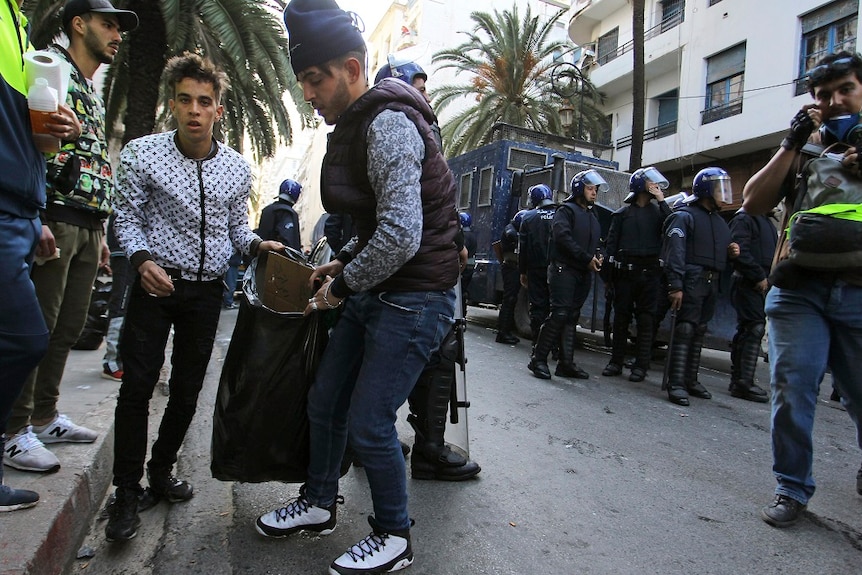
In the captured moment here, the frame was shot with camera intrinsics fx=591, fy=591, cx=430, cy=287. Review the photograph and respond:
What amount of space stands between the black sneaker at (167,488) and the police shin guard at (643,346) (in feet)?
15.1

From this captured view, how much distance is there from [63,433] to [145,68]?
278 inches

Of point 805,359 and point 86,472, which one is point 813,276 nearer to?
point 805,359

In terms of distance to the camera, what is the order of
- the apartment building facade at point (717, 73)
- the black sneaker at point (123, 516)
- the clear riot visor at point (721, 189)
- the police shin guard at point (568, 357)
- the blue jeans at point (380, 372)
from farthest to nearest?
the apartment building facade at point (717, 73), the police shin guard at point (568, 357), the clear riot visor at point (721, 189), the black sneaker at point (123, 516), the blue jeans at point (380, 372)

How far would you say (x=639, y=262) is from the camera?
19.9 ft

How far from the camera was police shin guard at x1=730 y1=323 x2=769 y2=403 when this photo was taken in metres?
5.54

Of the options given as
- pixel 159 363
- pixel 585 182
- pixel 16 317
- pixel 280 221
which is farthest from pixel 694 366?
pixel 16 317

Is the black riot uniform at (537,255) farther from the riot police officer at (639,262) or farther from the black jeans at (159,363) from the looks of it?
the black jeans at (159,363)

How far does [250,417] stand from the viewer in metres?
2.32

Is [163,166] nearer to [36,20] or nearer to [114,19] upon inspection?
[114,19]

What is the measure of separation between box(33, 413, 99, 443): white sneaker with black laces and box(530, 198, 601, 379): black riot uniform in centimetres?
410

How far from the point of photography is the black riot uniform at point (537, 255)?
7059 mm

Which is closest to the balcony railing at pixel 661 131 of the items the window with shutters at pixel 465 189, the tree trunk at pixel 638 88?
the tree trunk at pixel 638 88

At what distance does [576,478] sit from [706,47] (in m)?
18.5

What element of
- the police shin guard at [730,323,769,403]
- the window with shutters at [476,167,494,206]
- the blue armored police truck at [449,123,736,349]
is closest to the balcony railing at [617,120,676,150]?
the blue armored police truck at [449,123,736,349]
